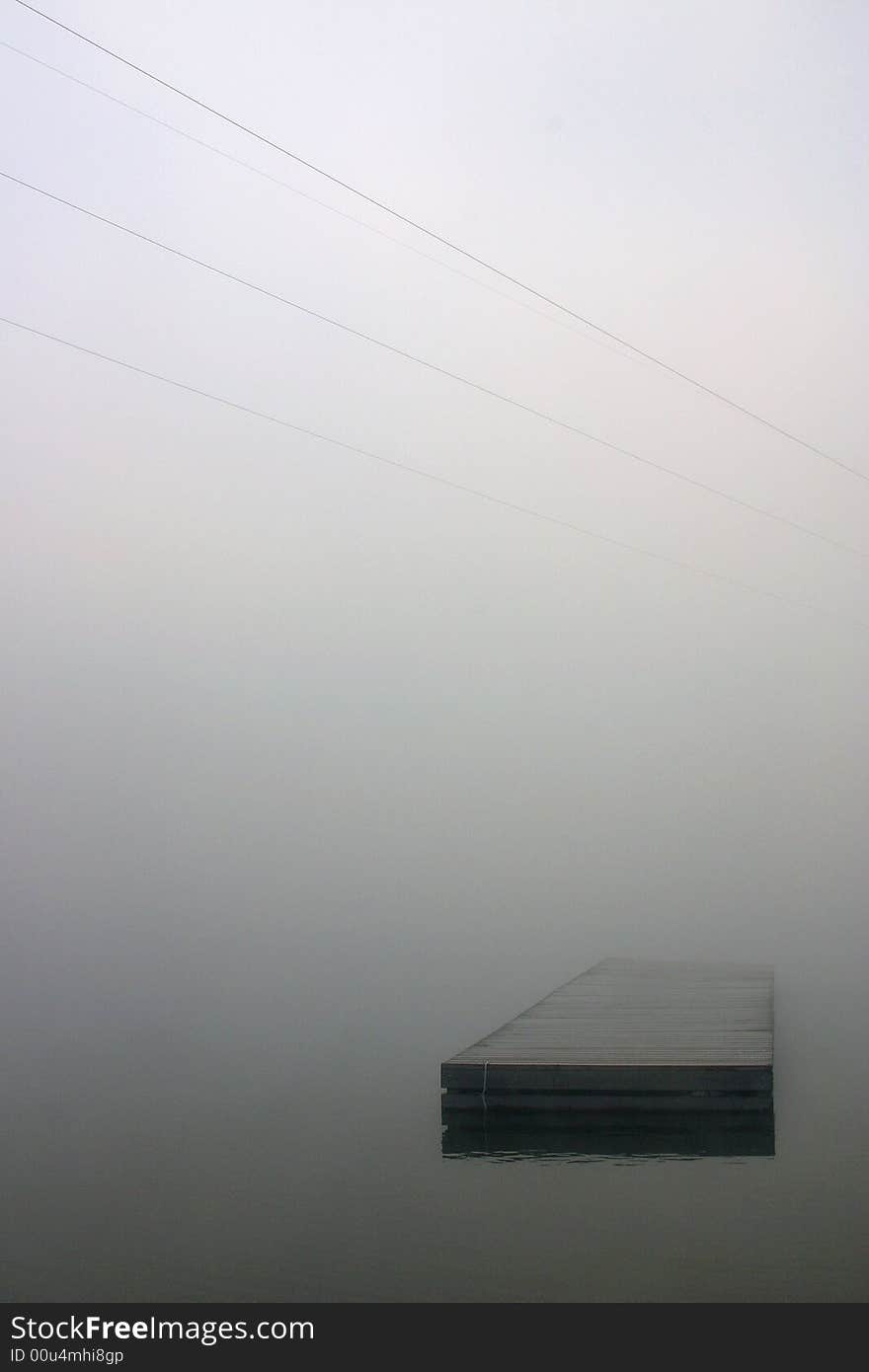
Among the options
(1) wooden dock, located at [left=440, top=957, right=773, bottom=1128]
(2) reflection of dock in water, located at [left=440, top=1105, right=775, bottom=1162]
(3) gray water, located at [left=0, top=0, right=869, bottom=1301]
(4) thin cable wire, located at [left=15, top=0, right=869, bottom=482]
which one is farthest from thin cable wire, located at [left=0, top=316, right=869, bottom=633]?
(2) reflection of dock in water, located at [left=440, top=1105, right=775, bottom=1162]

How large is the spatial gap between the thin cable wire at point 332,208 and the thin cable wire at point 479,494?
351 mm

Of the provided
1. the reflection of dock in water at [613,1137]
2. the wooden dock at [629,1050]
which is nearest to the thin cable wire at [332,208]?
the wooden dock at [629,1050]

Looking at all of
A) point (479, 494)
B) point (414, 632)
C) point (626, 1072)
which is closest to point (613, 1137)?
point (626, 1072)

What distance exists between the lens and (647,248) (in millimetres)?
2486

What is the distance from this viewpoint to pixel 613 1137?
7.66ft

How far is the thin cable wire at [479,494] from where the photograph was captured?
2340 millimetres

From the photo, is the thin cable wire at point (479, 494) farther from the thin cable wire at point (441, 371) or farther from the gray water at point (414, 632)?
the thin cable wire at point (441, 371)

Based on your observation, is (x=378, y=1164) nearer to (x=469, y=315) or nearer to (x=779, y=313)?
(x=469, y=315)

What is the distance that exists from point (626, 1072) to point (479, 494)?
113 cm

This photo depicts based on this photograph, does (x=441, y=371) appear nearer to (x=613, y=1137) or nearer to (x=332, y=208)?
(x=332, y=208)

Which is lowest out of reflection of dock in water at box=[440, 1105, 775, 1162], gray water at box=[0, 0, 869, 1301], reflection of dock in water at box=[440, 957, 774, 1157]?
reflection of dock in water at box=[440, 1105, 775, 1162]

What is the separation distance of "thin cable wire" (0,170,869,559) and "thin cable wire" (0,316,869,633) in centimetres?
14

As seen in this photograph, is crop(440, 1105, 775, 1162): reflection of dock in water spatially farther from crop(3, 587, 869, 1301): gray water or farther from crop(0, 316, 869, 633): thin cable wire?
crop(0, 316, 869, 633): thin cable wire

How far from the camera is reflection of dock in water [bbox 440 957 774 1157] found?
2328 millimetres
